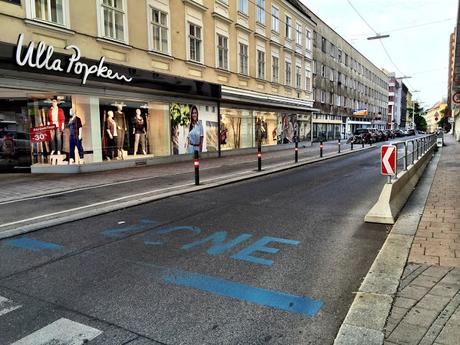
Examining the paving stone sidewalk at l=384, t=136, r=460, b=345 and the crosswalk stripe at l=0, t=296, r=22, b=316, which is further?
the crosswalk stripe at l=0, t=296, r=22, b=316

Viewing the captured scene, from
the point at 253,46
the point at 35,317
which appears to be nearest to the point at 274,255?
the point at 35,317

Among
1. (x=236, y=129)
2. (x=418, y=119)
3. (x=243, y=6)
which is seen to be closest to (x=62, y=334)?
(x=236, y=129)

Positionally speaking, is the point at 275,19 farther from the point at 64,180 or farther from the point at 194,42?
the point at 64,180

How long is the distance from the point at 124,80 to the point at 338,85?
44300 millimetres

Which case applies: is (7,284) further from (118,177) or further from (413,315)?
(118,177)

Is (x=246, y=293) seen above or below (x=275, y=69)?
below

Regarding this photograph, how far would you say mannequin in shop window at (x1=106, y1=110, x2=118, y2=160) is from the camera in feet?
53.4

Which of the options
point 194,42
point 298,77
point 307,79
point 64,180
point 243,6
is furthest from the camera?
point 307,79

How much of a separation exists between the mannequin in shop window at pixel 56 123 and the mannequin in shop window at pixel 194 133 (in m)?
7.88

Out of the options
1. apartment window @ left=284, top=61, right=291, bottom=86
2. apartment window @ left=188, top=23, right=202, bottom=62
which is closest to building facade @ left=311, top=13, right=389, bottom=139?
apartment window @ left=284, top=61, right=291, bottom=86

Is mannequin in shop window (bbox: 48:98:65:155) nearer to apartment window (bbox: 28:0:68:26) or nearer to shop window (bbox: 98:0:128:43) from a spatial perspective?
apartment window (bbox: 28:0:68:26)

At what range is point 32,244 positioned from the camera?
5.82 m

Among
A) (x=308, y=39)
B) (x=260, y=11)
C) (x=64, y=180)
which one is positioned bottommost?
(x=64, y=180)

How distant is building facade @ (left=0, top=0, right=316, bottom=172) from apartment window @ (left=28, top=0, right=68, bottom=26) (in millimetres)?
36
